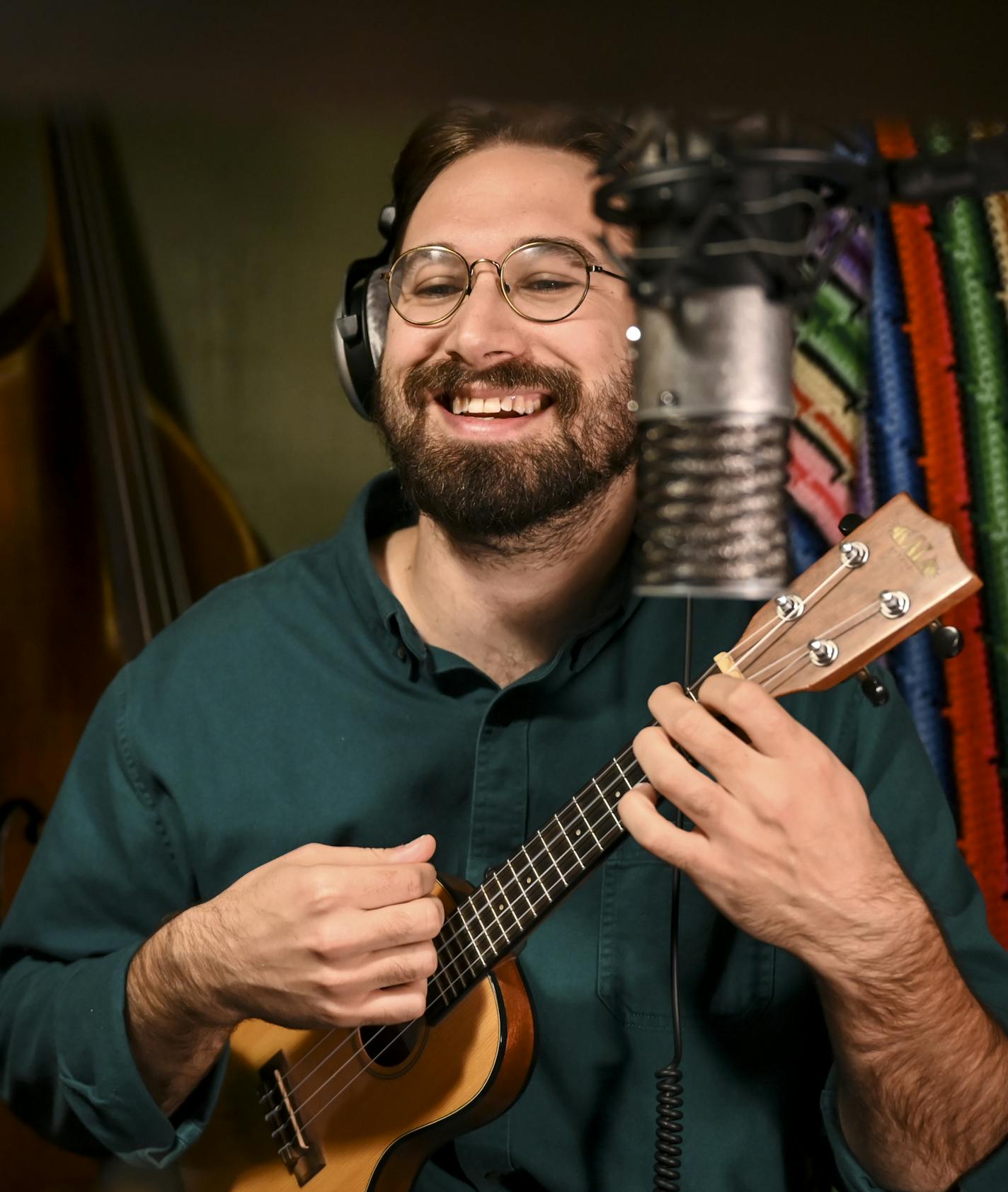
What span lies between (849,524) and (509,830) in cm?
41

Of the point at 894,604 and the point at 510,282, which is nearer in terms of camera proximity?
the point at 894,604

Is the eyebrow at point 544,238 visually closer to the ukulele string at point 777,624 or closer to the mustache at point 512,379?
the mustache at point 512,379

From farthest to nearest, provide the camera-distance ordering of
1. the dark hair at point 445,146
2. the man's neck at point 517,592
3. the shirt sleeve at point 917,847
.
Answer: the man's neck at point 517,592 → the shirt sleeve at point 917,847 → the dark hair at point 445,146

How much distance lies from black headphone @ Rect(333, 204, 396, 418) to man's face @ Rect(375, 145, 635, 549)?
14 millimetres

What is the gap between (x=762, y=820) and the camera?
64 centimetres

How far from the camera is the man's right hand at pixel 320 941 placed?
0.74m

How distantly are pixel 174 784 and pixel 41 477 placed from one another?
0.52 meters

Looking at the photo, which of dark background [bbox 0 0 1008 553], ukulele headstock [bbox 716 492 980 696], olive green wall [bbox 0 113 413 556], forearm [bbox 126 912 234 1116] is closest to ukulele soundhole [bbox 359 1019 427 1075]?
forearm [bbox 126 912 234 1116]

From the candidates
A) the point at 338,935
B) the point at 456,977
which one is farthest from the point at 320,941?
the point at 456,977

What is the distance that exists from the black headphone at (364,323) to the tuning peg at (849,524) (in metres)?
0.42

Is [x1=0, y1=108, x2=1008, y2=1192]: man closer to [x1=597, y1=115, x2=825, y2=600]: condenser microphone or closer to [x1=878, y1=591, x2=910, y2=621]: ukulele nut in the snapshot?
[x1=878, y1=591, x2=910, y2=621]: ukulele nut

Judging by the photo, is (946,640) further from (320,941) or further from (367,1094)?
(367,1094)

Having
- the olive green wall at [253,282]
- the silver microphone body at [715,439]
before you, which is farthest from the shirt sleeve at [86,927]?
the silver microphone body at [715,439]

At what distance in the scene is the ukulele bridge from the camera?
86 cm
